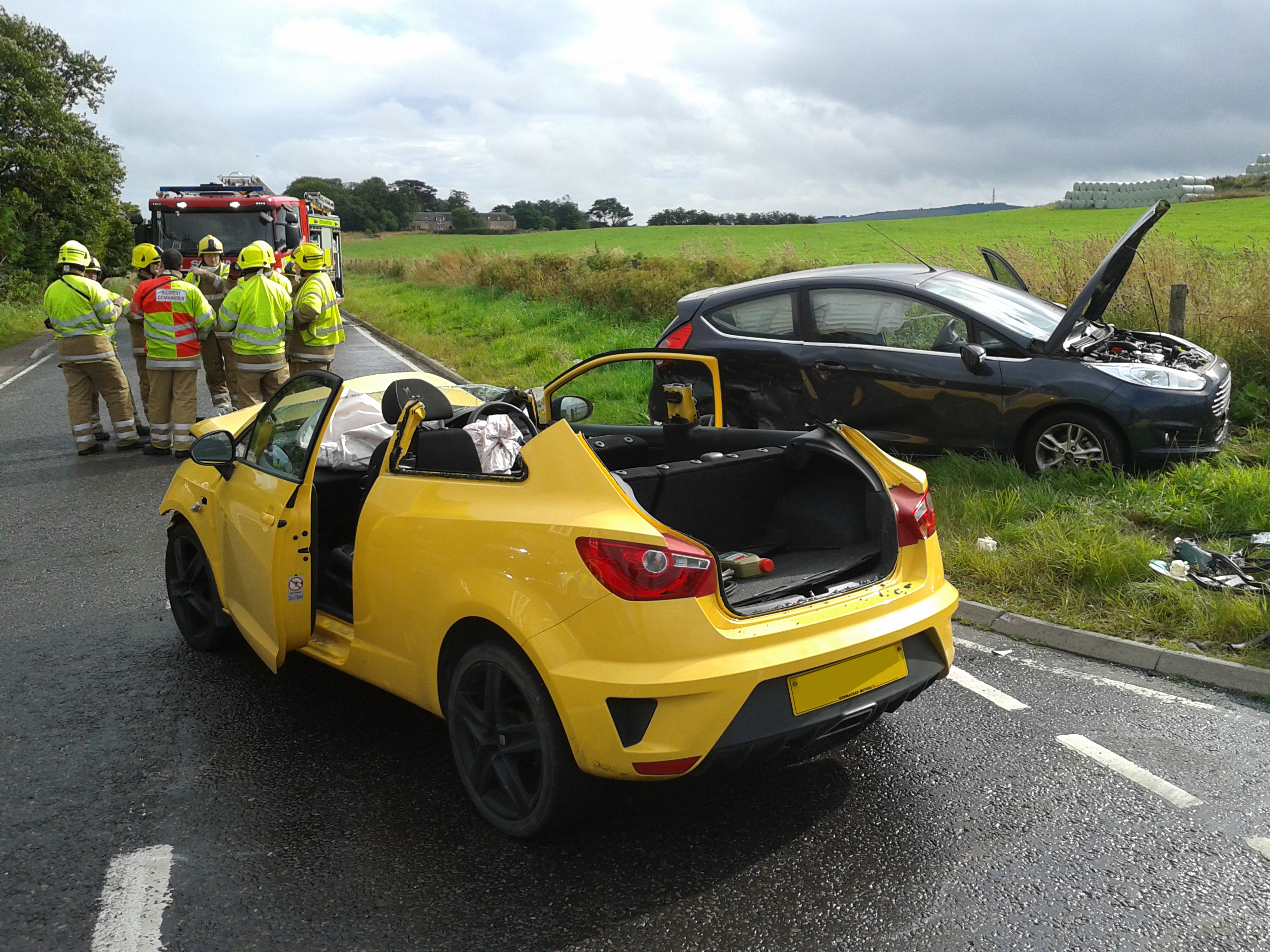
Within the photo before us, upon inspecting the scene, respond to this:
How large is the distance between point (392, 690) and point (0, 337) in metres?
23.7

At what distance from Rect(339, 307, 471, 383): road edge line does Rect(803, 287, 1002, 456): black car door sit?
15.2 ft

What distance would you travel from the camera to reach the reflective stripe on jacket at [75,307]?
10781 millimetres

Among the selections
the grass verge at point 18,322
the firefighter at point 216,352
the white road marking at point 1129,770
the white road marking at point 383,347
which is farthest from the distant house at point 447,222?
the white road marking at point 1129,770

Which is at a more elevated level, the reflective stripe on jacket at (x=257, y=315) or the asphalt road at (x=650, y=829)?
the reflective stripe on jacket at (x=257, y=315)

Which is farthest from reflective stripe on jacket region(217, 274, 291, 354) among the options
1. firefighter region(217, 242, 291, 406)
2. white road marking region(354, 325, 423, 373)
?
white road marking region(354, 325, 423, 373)

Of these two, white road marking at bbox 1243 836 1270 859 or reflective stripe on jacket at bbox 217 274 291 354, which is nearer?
white road marking at bbox 1243 836 1270 859

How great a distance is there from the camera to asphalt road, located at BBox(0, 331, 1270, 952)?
9.64 ft

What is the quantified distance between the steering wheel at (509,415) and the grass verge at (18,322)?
20.6 metres

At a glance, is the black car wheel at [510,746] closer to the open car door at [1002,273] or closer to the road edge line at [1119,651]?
the road edge line at [1119,651]

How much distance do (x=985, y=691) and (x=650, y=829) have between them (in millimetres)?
1864

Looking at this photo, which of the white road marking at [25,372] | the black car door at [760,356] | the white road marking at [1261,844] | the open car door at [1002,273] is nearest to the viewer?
the white road marking at [1261,844]

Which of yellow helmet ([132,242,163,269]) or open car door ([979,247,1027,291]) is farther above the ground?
yellow helmet ([132,242,163,269])

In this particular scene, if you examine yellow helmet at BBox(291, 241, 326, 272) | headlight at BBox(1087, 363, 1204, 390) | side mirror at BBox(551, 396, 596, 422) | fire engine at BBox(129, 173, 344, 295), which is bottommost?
headlight at BBox(1087, 363, 1204, 390)

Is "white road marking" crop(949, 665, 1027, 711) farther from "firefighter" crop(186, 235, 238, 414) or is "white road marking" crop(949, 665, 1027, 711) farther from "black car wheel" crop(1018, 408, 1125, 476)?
"firefighter" crop(186, 235, 238, 414)
